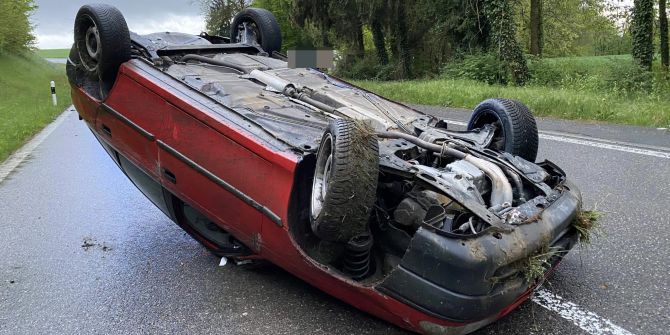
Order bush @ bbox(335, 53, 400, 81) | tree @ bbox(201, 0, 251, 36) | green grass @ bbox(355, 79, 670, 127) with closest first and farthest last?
green grass @ bbox(355, 79, 670, 127) → bush @ bbox(335, 53, 400, 81) → tree @ bbox(201, 0, 251, 36)

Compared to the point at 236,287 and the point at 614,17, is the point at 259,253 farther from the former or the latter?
the point at 614,17

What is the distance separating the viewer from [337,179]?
98.3 inches

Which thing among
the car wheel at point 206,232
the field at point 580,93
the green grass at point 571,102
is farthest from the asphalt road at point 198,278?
the field at point 580,93

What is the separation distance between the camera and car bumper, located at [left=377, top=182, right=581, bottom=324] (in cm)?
233

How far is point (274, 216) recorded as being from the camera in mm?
2912

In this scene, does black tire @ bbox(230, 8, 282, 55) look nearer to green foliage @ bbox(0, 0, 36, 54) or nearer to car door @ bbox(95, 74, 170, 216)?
car door @ bbox(95, 74, 170, 216)

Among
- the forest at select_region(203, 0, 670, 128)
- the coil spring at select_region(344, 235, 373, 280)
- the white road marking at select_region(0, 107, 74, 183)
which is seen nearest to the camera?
the coil spring at select_region(344, 235, 373, 280)

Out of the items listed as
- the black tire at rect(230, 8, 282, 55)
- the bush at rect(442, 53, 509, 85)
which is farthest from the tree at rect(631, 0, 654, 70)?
the black tire at rect(230, 8, 282, 55)

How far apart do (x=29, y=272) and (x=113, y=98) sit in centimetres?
137

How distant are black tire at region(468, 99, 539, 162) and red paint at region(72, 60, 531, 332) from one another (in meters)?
1.35

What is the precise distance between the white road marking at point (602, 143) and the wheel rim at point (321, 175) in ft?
16.0

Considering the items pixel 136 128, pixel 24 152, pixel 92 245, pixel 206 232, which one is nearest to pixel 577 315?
pixel 206 232

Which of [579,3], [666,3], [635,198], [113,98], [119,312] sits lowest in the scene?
[119,312]

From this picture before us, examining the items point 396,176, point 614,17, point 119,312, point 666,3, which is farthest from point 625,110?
point 614,17
